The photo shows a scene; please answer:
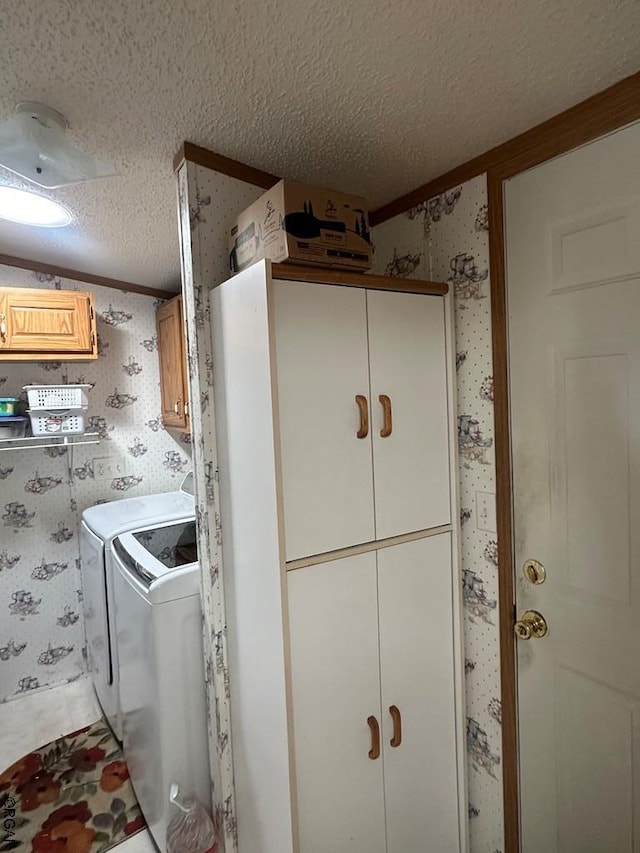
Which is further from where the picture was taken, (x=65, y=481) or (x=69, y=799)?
(x=65, y=481)

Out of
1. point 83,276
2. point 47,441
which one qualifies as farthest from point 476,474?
point 83,276

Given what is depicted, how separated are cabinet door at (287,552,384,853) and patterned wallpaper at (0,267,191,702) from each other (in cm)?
209

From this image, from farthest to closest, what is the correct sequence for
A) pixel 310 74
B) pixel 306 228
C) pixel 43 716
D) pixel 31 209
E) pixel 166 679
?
pixel 43 716 → pixel 31 209 → pixel 166 679 → pixel 306 228 → pixel 310 74

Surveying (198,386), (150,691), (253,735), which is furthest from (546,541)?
(150,691)

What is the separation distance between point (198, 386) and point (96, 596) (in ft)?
5.13

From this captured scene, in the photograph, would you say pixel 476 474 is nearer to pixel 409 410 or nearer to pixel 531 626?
pixel 409 410

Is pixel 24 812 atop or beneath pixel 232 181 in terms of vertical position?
beneath

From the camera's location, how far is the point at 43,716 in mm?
2502

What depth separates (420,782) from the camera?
146 centimetres

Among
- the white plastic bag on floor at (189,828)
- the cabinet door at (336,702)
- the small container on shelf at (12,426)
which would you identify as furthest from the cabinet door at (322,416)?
the small container on shelf at (12,426)

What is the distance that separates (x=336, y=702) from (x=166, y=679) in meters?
0.60

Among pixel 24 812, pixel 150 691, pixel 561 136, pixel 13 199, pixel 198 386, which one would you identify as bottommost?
pixel 24 812

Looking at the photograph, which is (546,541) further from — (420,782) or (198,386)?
(198,386)

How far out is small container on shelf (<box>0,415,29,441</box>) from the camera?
236 centimetres
